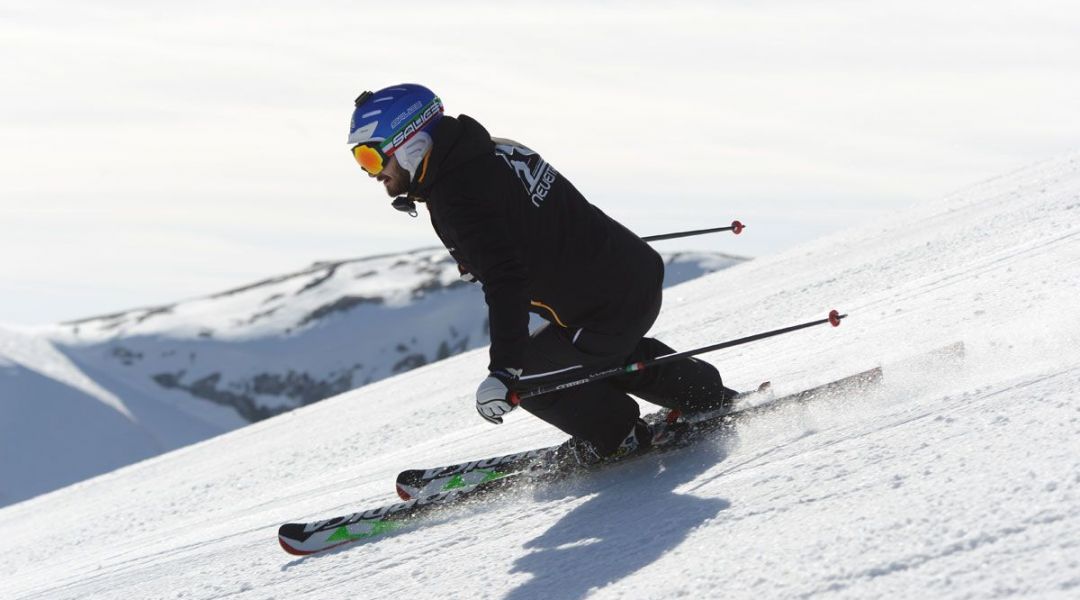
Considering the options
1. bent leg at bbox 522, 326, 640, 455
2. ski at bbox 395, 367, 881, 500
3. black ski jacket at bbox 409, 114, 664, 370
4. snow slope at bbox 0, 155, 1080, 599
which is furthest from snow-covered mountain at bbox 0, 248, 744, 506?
black ski jacket at bbox 409, 114, 664, 370

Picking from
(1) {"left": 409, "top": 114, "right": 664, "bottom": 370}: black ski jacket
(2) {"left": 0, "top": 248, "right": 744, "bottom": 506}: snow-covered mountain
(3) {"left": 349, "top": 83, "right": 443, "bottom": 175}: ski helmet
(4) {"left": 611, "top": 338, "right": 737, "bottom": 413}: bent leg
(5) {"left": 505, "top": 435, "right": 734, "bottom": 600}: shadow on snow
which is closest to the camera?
(5) {"left": 505, "top": 435, "right": 734, "bottom": 600}: shadow on snow

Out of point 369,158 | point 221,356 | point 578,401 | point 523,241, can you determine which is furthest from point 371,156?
point 221,356

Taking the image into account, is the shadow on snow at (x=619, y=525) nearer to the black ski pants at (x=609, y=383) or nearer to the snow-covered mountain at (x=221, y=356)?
the black ski pants at (x=609, y=383)

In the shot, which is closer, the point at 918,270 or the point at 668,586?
the point at 668,586

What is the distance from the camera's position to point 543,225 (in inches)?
177

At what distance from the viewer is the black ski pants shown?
4781 mm

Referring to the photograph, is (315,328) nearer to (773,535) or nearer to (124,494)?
(124,494)

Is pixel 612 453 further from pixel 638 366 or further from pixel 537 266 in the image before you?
pixel 537 266

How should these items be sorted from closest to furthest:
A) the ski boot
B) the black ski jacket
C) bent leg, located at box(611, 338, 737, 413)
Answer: the black ski jacket → the ski boot → bent leg, located at box(611, 338, 737, 413)

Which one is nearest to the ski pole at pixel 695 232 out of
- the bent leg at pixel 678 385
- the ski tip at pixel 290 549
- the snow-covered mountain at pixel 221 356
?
the bent leg at pixel 678 385

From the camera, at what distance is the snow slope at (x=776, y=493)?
2.91 meters

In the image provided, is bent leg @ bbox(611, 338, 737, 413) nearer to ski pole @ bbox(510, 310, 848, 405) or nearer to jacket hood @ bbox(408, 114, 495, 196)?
ski pole @ bbox(510, 310, 848, 405)

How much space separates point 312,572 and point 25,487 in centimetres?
8594

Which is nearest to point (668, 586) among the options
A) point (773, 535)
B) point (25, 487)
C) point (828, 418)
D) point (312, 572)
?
point (773, 535)
